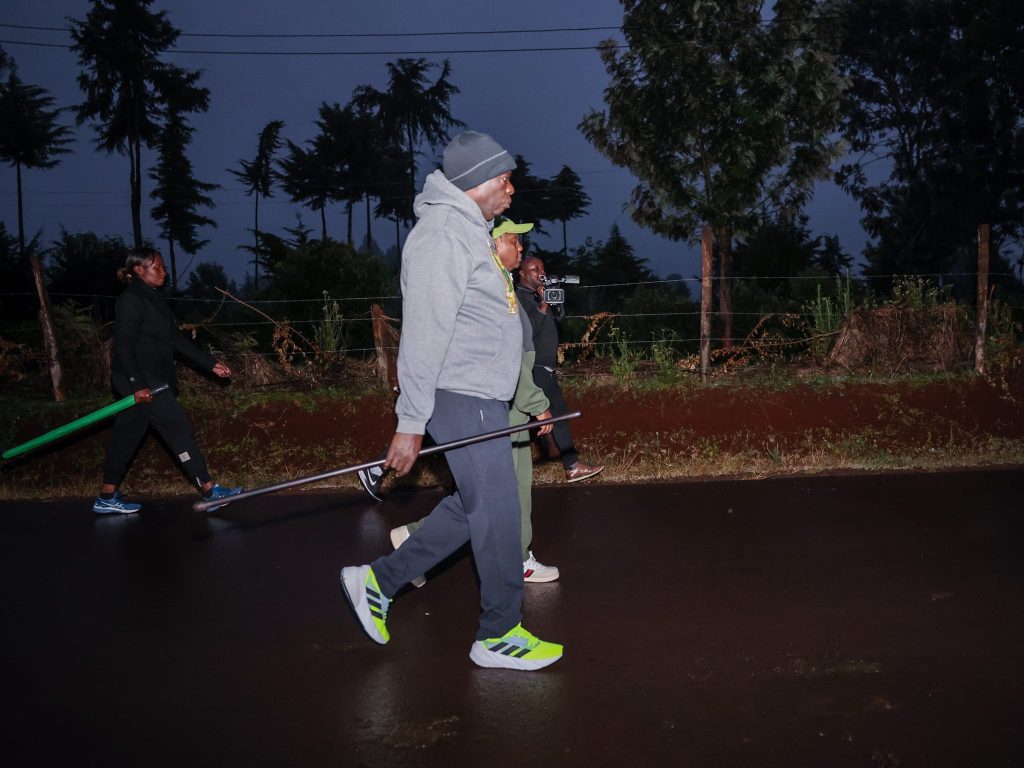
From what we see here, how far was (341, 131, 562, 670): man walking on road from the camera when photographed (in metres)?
3.57

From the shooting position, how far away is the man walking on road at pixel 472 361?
3570mm

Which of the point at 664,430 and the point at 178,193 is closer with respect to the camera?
the point at 664,430

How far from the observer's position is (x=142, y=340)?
22.0ft

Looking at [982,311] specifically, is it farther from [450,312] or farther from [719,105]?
[719,105]

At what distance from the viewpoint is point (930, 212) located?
3306cm

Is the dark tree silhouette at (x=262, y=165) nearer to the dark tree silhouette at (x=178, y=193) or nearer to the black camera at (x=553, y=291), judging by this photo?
the dark tree silhouette at (x=178, y=193)

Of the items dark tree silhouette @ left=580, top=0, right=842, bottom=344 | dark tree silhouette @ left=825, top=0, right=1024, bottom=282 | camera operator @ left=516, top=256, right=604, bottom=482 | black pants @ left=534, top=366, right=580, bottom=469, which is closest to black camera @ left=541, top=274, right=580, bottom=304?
camera operator @ left=516, top=256, right=604, bottom=482

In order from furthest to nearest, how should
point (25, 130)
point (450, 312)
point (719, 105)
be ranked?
point (25, 130)
point (719, 105)
point (450, 312)

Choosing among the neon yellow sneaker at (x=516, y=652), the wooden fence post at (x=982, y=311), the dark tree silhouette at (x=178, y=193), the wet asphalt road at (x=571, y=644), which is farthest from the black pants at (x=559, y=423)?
the dark tree silhouette at (x=178, y=193)

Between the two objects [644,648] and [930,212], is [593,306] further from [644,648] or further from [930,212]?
[644,648]

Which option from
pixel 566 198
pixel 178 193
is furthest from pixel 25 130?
pixel 566 198

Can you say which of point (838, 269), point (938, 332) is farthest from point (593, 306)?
point (938, 332)

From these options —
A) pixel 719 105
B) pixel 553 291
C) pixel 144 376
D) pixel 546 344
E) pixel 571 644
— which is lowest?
pixel 571 644

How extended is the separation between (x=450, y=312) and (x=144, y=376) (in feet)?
12.9
